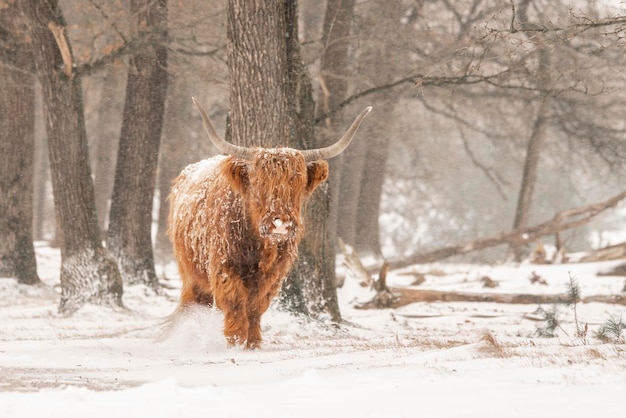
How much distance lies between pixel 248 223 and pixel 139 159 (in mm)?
6161

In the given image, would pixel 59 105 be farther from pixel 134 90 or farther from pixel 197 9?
pixel 197 9

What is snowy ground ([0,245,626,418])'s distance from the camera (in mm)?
4344

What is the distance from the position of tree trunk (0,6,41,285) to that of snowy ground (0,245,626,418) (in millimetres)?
2454

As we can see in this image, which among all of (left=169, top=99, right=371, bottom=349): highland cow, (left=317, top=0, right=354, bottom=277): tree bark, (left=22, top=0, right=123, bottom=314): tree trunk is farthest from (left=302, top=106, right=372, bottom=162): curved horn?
(left=317, top=0, right=354, bottom=277): tree bark

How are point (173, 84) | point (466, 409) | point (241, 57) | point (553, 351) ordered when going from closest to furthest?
point (466, 409), point (553, 351), point (241, 57), point (173, 84)

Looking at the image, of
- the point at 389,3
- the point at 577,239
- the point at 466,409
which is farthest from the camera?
the point at 577,239

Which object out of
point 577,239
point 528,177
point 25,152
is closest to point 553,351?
point 25,152

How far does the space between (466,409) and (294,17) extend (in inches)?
252

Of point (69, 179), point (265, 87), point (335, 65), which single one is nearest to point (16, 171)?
point (69, 179)

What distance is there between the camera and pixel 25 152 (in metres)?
13.9

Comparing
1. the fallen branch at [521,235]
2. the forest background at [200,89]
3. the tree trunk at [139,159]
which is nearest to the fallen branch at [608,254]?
the forest background at [200,89]

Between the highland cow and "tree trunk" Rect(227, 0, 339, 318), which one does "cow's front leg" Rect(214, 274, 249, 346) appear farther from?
"tree trunk" Rect(227, 0, 339, 318)

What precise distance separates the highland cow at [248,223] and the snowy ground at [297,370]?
0.46 m

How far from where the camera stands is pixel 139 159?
13.4m
